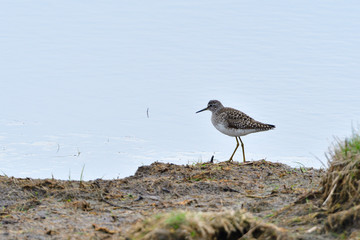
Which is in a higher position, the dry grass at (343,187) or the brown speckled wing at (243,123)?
the brown speckled wing at (243,123)

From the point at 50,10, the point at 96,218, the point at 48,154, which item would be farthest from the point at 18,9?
the point at 96,218

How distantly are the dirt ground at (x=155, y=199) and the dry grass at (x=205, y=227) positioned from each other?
0.25 meters

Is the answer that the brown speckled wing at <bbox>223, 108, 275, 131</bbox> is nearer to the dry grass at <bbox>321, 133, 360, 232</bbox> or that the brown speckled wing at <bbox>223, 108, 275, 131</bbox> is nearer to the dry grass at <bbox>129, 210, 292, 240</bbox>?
the dry grass at <bbox>321, 133, 360, 232</bbox>

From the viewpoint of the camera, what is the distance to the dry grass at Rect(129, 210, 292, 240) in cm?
554

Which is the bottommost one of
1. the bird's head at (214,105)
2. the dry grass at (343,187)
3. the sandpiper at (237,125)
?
the dry grass at (343,187)

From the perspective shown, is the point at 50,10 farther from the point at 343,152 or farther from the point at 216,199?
the point at 343,152

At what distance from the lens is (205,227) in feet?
18.3

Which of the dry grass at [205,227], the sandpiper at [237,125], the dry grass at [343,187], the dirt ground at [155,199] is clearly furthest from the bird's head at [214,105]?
the dry grass at [205,227]

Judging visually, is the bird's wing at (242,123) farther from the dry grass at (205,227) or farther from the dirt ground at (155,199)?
the dry grass at (205,227)

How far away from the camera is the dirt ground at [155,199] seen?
6496mm

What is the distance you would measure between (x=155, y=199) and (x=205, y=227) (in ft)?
7.47

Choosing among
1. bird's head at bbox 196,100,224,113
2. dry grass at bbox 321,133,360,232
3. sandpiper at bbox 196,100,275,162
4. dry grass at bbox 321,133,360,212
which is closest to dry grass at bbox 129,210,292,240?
dry grass at bbox 321,133,360,232

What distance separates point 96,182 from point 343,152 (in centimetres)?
316

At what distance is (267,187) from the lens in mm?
8352
